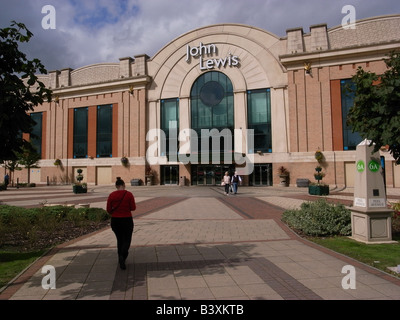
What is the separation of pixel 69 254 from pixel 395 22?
3221cm

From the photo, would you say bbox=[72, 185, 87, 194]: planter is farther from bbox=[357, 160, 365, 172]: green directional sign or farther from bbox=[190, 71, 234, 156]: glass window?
bbox=[357, 160, 365, 172]: green directional sign

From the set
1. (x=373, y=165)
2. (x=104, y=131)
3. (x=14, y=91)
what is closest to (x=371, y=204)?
(x=373, y=165)

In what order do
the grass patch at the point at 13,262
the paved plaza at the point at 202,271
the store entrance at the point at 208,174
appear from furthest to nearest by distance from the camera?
1. the store entrance at the point at 208,174
2. the grass patch at the point at 13,262
3. the paved plaza at the point at 202,271

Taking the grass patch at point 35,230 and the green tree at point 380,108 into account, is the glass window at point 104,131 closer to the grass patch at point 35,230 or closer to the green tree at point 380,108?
the grass patch at point 35,230

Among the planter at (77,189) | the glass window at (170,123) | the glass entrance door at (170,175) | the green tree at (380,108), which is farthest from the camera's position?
the glass entrance door at (170,175)

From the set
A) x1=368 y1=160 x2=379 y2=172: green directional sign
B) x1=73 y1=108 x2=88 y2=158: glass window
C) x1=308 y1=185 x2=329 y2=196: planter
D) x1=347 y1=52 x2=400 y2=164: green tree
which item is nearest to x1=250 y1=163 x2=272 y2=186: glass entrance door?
x1=308 y1=185 x2=329 y2=196: planter

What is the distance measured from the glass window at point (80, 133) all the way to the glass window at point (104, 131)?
6.88 feet

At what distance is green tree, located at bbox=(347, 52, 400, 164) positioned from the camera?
555 cm

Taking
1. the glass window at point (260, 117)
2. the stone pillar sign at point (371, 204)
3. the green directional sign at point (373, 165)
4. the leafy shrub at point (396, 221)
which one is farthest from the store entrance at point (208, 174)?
the green directional sign at point (373, 165)

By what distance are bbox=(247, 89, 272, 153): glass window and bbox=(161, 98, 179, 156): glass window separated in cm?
847

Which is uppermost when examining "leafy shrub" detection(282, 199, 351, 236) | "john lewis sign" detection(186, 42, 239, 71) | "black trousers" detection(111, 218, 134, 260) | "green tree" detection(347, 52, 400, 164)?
"john lewis sign" detection(186, 42, 239, 71)

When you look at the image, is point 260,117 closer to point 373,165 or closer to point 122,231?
point 373,165

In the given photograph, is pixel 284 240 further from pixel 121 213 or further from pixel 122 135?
pixel 122 135

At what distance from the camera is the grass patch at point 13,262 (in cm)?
502
